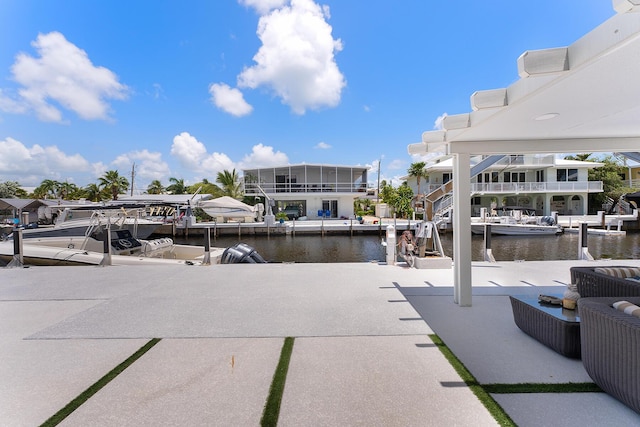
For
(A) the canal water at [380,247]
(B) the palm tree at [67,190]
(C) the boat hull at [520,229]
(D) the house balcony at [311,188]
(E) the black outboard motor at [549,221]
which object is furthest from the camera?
(B) the palm tree at [67,190]

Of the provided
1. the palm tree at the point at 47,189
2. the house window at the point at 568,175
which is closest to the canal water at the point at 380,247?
the house window at the point at 568,175

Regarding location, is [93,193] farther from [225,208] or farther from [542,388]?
[542,388]

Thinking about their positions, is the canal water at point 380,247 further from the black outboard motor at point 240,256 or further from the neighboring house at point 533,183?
the neighboring house at point 533,183

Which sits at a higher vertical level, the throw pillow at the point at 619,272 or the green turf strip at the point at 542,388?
the throw pillow at the point at 619,272

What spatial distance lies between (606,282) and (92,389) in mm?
5168

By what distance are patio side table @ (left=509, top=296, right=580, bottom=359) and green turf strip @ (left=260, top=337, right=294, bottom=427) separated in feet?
8.20

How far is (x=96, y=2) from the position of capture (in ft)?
29.7

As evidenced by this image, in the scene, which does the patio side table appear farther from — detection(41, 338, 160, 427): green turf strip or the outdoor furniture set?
detection(41, 338, 160, 427): green turf strip

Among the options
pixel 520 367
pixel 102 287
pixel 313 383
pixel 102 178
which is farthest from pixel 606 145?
pixel 102 178

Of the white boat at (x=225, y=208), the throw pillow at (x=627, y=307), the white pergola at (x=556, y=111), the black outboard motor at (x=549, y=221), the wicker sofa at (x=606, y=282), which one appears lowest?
the wicker sofa at (x=606, y=282)

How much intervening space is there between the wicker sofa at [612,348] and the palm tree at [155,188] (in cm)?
5021

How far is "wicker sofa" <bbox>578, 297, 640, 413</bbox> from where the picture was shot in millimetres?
1962

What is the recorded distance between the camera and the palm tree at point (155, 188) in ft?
148

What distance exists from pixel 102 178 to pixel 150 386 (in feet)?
146
